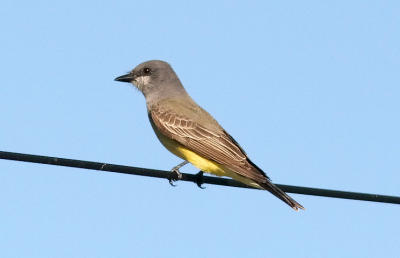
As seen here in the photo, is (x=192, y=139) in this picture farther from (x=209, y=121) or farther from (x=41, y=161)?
(x=41, y=161)

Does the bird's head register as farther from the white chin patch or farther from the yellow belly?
the yellow belly

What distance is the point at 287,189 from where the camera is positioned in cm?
677

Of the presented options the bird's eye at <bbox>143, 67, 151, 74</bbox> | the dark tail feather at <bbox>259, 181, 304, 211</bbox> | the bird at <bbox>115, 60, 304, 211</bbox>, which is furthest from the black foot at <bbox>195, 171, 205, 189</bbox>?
the bird's eye at <bbox>143, 67, 151, 74</bbox>

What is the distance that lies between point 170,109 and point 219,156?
68.3 inches

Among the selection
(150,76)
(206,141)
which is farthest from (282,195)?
(150,76)

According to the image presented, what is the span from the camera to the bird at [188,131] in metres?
8.40

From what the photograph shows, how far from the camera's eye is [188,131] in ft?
31.1

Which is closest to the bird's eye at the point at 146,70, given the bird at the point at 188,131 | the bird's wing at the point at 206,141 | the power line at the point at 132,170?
the bird at the point at 188,131

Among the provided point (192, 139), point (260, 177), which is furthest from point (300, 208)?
point (192, 139)

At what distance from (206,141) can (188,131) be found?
0.38 meters

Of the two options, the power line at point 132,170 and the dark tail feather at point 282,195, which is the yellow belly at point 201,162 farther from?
the power line at point 132,170

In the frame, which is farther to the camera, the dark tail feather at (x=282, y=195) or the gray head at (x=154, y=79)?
the gray head at (x=154, y=79)

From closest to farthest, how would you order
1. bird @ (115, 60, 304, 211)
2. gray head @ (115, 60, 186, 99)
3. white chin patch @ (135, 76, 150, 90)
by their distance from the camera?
1. bird @ (115, 60, 304, 211)
2. gray head @ (115, 60, 186, 99)
3. white chin patch @ (135, 76, 150, 90)

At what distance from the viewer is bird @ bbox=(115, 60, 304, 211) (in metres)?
8.40
